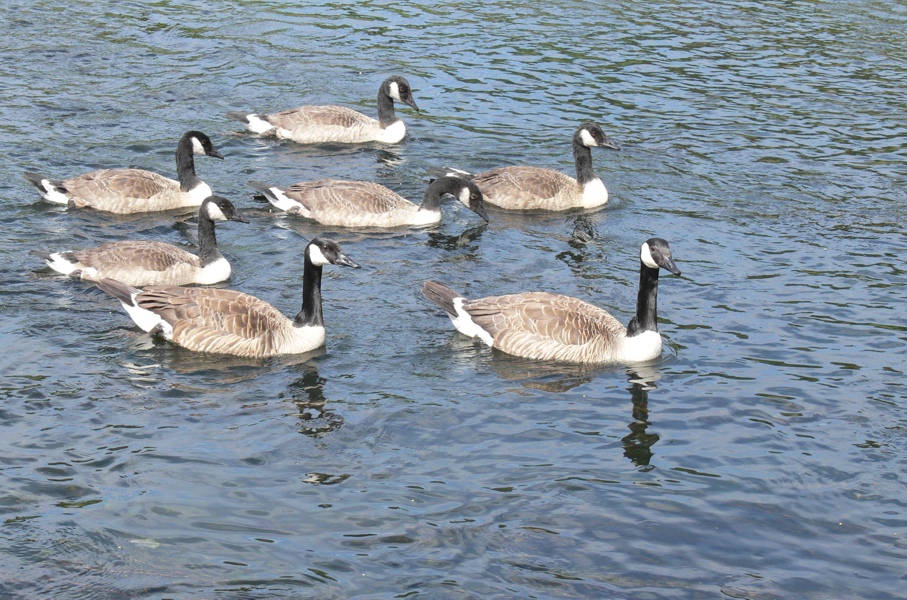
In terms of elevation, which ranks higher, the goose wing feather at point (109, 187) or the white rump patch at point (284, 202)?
the goose wing feather at point (109, 187)

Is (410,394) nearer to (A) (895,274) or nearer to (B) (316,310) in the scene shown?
(B) (316,310)

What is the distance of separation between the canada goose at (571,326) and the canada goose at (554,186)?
5165mm

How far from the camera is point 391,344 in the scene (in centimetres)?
→ 1373

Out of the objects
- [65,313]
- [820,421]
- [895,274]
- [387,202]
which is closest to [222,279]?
[65,313]

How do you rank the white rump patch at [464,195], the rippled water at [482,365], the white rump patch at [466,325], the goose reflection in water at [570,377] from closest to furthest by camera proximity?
1. the rippled water at [482,365]
2. the goose reflection in water at [570,377]
3. the white rump patch at [466,325]
4. the white rump patch at [464,195]

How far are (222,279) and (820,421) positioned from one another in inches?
311

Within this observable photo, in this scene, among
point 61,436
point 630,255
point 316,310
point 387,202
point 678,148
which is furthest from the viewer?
point 678,148

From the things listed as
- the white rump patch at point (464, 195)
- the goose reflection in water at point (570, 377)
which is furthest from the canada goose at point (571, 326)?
the white rump patch at point (464, 195)

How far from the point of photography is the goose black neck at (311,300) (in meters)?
13.6

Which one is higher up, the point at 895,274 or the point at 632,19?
the point at 632,19

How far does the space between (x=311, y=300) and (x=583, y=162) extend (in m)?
7.06

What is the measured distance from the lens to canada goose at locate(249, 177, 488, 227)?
1797cm

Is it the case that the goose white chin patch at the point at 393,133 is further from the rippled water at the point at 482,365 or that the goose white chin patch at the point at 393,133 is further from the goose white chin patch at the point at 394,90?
the goose white chin patch at the point at 394,90

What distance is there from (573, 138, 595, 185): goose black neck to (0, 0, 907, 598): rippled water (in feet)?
2.24
